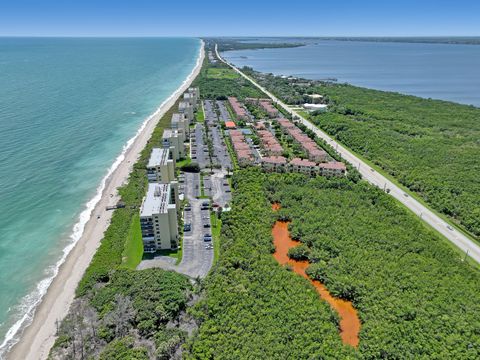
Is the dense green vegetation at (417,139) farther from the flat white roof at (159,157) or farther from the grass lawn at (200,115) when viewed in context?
the flat white roof at (159,157)

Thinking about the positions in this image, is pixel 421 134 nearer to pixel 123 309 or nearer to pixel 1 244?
pixel 123 309

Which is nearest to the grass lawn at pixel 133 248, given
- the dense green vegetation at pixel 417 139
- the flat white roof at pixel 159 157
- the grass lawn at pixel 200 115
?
the flat white roof at pixel 159 157

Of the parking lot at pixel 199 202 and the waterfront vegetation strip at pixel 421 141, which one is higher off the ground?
the waterfront vegetation strip at pixel 421 141

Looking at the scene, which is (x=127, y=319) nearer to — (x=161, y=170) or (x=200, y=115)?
(x=161, y=170)

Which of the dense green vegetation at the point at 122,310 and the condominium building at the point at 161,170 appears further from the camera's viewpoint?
the condominium building at the point at 161,170

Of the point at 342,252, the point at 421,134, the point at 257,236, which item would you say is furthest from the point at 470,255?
the point at 421,134

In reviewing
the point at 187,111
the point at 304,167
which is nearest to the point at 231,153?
the point at 304,167
